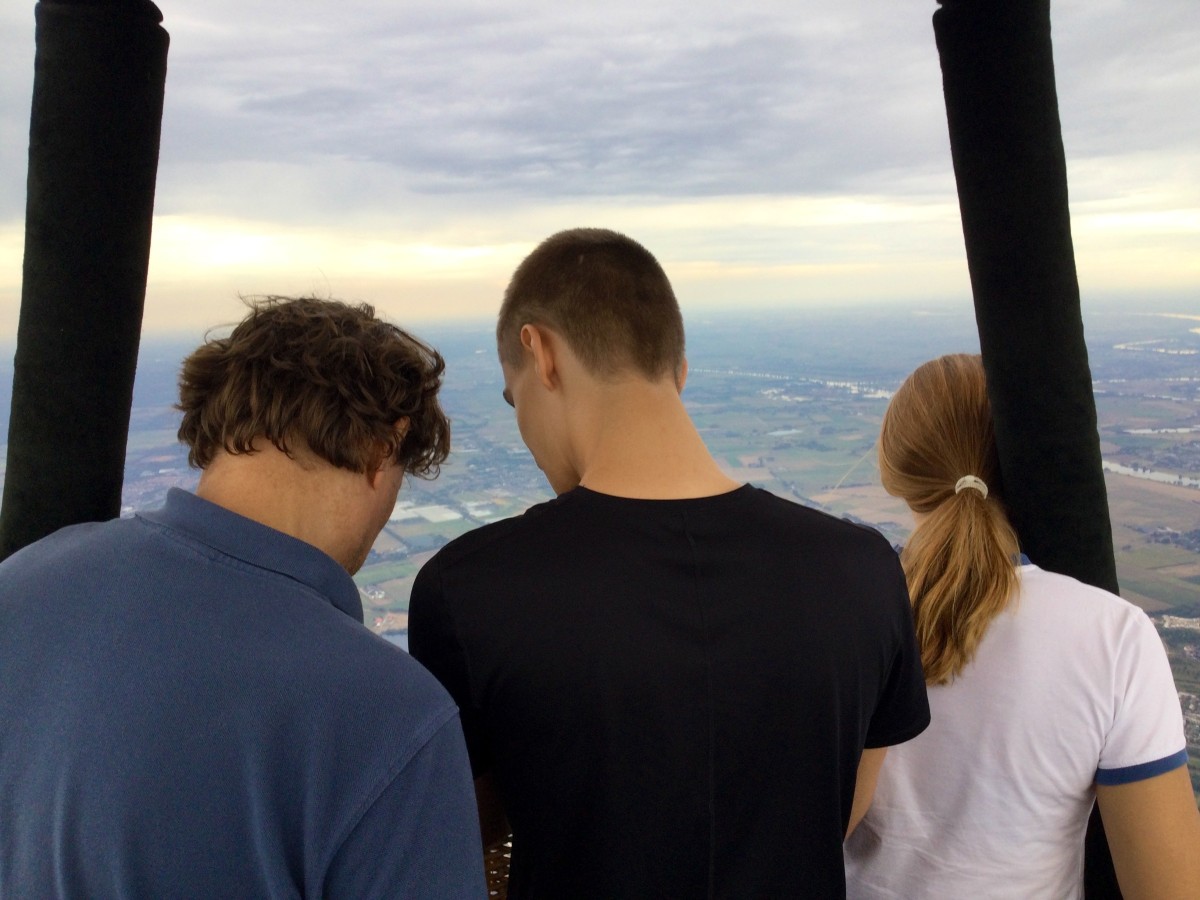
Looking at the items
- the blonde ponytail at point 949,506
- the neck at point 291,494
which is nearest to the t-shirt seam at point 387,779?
the neck at point 291,494

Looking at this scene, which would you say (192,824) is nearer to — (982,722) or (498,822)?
(498,822)

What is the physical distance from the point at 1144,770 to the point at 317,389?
4.06 ft

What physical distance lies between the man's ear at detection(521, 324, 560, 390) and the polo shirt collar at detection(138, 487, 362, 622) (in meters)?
0.39

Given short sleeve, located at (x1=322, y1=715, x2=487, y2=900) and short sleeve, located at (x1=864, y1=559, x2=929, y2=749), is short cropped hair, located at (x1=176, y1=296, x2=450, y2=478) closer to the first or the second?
short sleeve, located at (x1=322, y1=715, x2=487, y2=900)

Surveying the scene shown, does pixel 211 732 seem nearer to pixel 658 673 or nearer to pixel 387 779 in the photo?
pixel 387 779

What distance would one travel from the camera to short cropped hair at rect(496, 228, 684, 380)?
1.17 meters

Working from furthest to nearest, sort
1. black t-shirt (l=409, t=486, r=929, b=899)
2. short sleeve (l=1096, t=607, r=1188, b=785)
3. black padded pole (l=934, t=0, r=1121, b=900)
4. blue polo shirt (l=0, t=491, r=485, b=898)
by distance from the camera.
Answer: black padded pole (l=934, t=0, r=1121, b=900)
short sleeve (l=1096, t=607, r=1188, b=785)
black t-shirt (l=409, t=486, r=929, b=899)
blue polo shirt (l=0, t=491, r=485, b=898)

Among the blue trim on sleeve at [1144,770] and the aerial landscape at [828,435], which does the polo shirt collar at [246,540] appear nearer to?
the aerial landscape at [828,435]

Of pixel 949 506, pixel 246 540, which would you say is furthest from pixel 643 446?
pixel 949 506

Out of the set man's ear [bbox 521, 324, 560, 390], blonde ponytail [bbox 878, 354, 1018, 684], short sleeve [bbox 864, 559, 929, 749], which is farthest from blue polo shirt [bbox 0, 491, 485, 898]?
blonde ponytail [bbox 878, 354, 1018, 684]

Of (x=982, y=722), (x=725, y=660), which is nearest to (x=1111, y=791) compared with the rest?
(x=982, y=722)

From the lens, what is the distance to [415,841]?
868 mm

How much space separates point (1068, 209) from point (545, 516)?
1118 millimetres

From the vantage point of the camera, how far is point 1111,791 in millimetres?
1311
